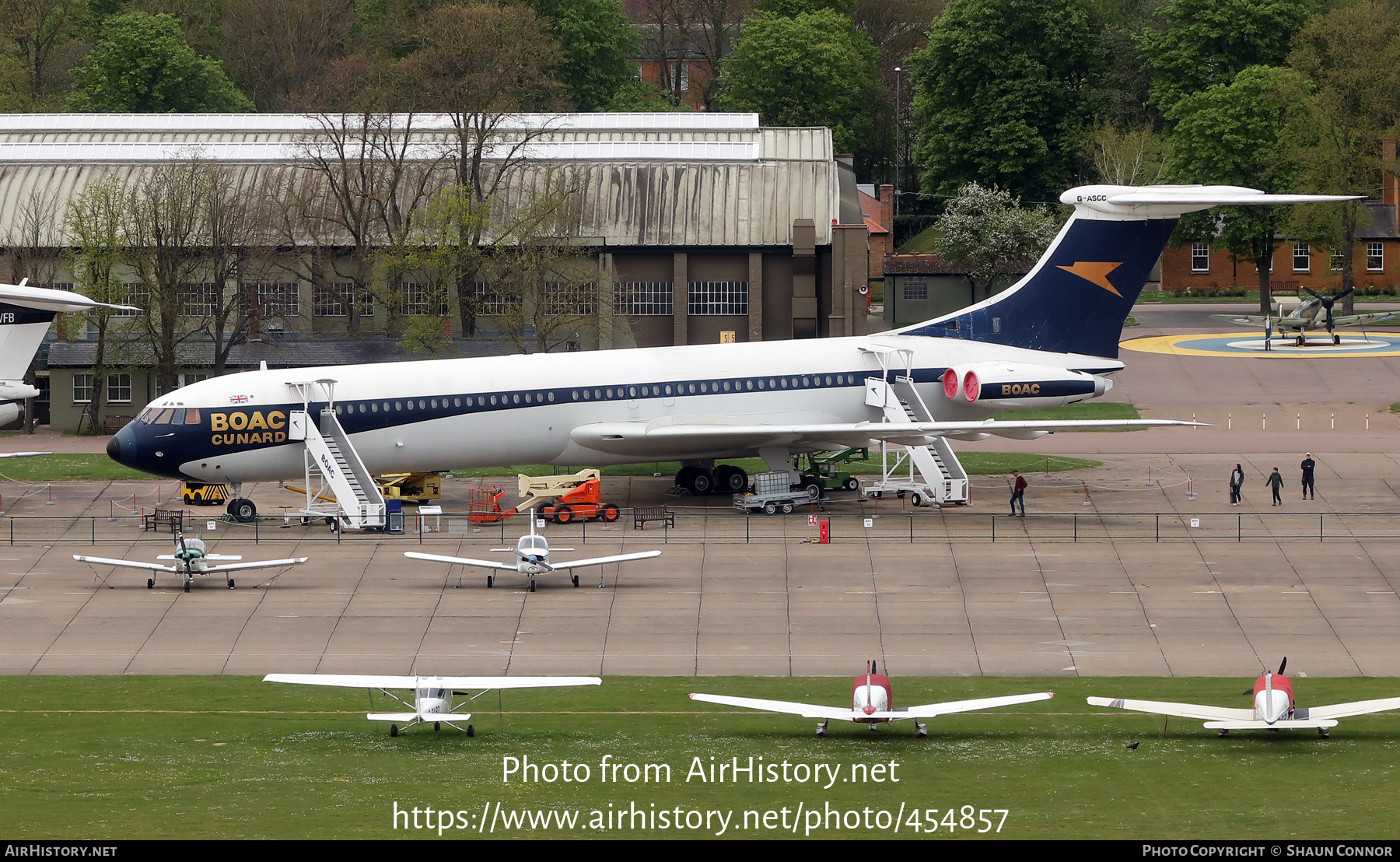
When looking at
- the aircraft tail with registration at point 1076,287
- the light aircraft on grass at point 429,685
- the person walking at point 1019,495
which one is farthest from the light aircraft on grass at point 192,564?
the aircraft tail with registration at point 1076,287

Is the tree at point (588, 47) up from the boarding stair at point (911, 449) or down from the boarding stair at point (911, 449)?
up

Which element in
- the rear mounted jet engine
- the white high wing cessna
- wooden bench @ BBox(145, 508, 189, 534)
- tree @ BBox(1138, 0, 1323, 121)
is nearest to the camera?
the white high wing cessna

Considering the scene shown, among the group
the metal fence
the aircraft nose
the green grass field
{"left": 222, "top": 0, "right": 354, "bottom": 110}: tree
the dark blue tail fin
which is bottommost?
the metal fence

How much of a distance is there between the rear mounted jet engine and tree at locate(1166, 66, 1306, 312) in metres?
49.9

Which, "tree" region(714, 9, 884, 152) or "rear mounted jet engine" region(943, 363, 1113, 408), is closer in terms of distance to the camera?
"rear mounted jet engine" region(943, 363, 1113, 408)

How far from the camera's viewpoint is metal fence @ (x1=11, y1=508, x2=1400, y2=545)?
54.8 metres

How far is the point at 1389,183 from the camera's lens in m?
119

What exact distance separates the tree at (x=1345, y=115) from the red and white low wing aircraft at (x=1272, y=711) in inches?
3093

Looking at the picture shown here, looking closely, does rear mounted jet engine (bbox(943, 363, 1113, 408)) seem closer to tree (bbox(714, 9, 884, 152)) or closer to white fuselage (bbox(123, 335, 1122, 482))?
white fuselage (bbox(123, 335, 1122, 482))

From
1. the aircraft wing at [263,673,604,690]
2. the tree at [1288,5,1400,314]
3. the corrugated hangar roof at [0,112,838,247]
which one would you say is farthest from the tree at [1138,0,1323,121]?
the aircraft wing at [263,673,604,690]

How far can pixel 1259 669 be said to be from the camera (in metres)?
39.9

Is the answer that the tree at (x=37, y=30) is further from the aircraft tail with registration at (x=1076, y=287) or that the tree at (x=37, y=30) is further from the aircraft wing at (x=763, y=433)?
the aircraft tail with registration at (x=1076, y=287)

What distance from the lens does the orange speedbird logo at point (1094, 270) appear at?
64.4 meters

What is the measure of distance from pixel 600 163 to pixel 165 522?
45.2 m
